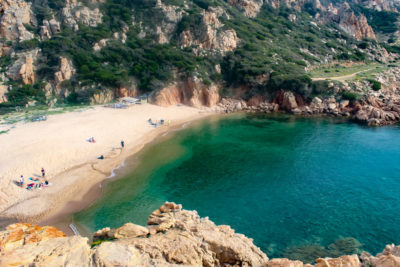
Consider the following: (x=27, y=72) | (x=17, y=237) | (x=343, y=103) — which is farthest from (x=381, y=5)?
(x=17, y=237)

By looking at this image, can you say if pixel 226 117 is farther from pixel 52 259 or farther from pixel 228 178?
pixel 52 259

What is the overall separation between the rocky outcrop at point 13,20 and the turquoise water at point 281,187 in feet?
126

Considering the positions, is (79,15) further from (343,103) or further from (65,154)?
(343,103)

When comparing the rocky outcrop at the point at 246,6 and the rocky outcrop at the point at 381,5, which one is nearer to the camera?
the rocky outcrop at the point at 246,6

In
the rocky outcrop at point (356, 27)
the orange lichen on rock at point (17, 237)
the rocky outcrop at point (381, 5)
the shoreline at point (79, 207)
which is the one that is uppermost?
the rocky outcrop at point (381, 5)

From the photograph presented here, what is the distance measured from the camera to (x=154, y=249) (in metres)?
8.05

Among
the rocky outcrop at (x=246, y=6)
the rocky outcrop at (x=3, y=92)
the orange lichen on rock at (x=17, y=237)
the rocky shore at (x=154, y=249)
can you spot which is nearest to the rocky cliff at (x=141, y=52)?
the rocky outcrop at (x=3, y=92)

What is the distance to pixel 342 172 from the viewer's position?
867 inches

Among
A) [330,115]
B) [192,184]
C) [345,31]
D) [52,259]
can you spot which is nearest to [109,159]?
[192,184]

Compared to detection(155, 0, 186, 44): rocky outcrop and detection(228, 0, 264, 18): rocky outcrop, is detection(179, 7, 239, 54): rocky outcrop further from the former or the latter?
detection(228, 0, 264, 18): rocky outcrop

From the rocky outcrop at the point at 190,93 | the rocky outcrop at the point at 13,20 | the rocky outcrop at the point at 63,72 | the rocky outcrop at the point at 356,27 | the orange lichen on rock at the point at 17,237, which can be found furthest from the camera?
the rocky outcrop at the point at 356,27

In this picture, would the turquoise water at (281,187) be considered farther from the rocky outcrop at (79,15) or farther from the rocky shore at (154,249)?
the rocky outcrop at (79,15)

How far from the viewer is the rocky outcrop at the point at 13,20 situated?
46.0m

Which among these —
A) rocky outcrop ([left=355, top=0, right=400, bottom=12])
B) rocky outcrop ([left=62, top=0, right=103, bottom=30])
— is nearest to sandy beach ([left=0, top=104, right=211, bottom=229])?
rocky outcrop ([left=62, top=0, right=103, bottom=30])
